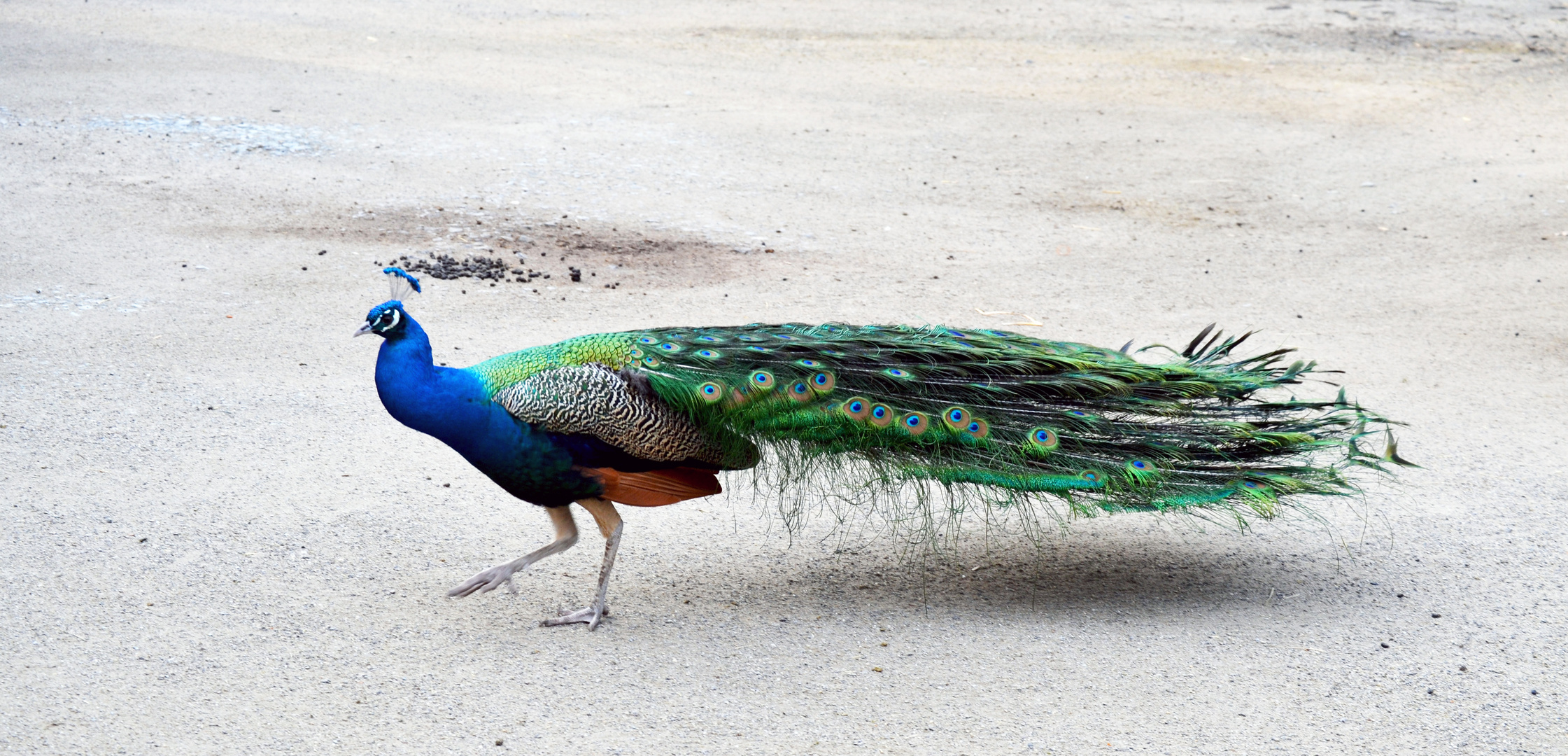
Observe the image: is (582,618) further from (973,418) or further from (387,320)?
(973,418)

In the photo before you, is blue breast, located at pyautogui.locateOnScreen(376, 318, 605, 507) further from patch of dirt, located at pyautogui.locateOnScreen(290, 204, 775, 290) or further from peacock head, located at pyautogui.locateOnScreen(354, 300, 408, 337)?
patch of dirt, located at pyautogui.locateOnScreen(290, 204, 775, 290)

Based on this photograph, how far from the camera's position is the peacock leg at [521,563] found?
171 inches

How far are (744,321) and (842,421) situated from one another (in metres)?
3.07

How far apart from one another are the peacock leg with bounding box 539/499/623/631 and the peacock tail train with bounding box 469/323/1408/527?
38 cm

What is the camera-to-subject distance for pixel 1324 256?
8.48 metres

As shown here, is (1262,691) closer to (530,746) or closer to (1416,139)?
(530,746)

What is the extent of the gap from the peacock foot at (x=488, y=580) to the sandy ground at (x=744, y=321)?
0.07 m

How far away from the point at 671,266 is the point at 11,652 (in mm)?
4570

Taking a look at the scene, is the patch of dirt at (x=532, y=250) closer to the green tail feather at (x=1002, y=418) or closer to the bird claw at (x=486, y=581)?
the bird claw at (x=486, y=581)

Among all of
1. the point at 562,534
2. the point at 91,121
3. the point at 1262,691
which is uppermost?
the point at 91,121

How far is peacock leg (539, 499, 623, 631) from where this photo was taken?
168 inches

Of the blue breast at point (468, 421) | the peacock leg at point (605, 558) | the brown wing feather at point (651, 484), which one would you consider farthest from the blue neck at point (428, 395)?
the peacock leg at point (605, 558)

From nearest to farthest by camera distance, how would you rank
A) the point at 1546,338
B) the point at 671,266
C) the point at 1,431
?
the point at 1,431, the point at 1546,338, the point at 671,266

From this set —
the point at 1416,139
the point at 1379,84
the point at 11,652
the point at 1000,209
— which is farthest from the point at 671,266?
the point at 1379,84
